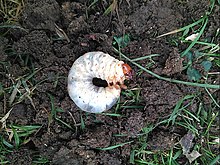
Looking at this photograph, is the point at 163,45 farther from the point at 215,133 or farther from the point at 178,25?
the point at 215,133

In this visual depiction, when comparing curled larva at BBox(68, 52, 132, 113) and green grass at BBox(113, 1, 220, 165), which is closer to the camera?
curled larva at BBox(68, 52, 132, 113)

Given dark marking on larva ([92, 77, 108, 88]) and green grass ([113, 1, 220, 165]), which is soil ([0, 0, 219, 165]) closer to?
green grass ([113, 1, 220, 165])

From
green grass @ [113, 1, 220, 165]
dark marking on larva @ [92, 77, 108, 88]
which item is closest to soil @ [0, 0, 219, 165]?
green grass @ [113, 1, 220, 165]

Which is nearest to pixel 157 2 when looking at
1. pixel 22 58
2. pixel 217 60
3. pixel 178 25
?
pixel 178 25

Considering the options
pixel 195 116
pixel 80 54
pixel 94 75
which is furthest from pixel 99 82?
pixel 195 116

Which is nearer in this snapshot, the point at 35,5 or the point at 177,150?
the point at 35,5
